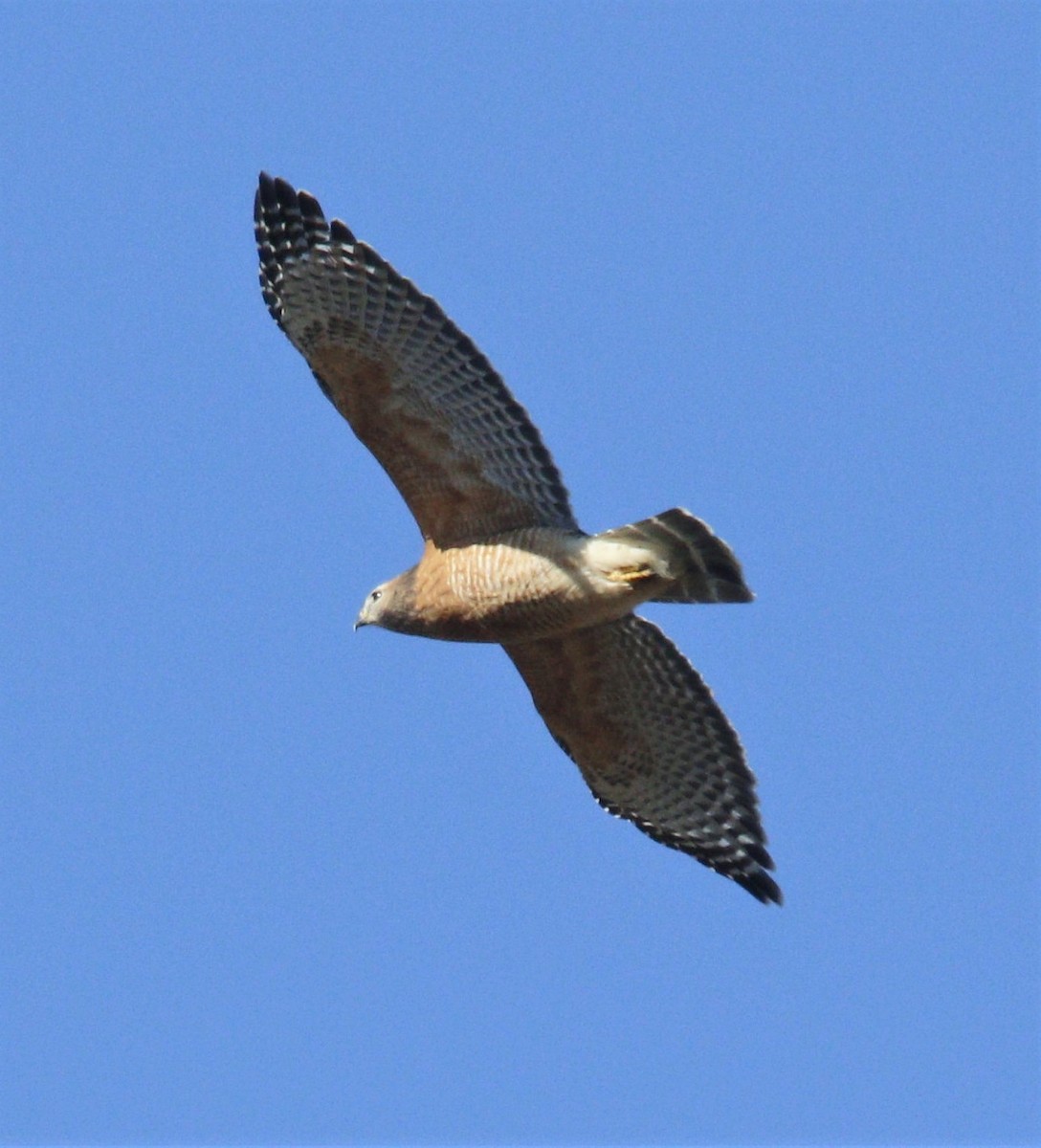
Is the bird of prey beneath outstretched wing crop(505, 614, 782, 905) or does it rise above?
above

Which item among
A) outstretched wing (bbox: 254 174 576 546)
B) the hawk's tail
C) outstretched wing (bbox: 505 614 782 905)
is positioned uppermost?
outstretched wing (bbox: 254 174 576 546)

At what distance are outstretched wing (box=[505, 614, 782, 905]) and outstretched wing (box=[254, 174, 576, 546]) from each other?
1010 mm

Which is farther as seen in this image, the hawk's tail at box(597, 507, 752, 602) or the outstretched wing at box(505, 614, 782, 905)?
the outstretched wing at box(505, 614, 782, 905)

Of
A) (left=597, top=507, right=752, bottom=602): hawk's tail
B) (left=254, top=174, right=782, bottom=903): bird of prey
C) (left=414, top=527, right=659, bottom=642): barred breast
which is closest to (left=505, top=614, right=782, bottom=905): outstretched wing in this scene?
(left=254, top=174, right=782, bottom=903): bird of prey

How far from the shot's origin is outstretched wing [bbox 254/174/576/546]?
12.3 m

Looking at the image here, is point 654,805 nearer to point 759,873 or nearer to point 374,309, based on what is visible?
point 759,873

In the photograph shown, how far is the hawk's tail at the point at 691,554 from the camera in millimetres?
12211

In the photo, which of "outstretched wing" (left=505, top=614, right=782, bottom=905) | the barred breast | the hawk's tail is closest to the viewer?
the hawk's tail

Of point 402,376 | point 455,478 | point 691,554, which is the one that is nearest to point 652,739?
point 691,554

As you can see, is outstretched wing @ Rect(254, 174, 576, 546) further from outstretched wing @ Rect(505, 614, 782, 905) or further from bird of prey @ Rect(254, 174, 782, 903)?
outstretched wing @ Rect(505, 614, 782, 905)

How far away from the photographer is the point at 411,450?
41.2ft

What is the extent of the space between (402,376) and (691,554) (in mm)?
1694

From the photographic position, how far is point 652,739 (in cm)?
1379

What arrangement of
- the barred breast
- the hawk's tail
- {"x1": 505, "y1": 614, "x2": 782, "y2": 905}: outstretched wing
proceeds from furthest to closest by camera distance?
{"x1": 505, "y1": 614, "x2": 782, "y2": 905}: outstretched wing < the barred breast < the hawk's tail
